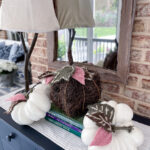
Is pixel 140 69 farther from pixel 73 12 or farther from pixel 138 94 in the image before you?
pixel 73 12

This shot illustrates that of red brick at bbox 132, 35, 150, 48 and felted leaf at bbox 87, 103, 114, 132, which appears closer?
felted leaf at bbox 87, 103, 114, 132

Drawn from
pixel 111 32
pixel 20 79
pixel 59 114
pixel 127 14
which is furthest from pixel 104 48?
pixel 20 79

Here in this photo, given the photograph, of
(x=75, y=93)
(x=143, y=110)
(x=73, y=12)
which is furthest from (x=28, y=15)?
(x=143, y=110)

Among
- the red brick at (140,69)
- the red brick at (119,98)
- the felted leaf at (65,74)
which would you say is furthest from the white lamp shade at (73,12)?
the red brick at (119,98)

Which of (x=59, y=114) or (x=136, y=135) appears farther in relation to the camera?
(x=59, y=114)

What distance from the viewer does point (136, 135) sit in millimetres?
507

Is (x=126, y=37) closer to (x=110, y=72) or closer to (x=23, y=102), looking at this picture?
(x=110, y=72)

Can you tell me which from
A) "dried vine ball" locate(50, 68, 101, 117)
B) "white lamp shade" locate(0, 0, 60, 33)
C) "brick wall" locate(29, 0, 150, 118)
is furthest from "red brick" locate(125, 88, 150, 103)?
"white lamp shade" locate(0, 0, 60, 33)

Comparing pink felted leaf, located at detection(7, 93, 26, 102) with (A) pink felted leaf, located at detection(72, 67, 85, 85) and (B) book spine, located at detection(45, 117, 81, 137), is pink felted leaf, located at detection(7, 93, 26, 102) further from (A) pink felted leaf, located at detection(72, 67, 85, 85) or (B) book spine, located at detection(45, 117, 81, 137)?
(A) pink felted leaf, located at detection(72, 67, 85, 85)

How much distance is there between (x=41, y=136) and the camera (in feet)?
2.14

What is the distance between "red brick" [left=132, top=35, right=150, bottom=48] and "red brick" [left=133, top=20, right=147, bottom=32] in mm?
28

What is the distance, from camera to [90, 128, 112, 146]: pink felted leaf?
0.46 m

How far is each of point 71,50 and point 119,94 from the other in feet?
1.22

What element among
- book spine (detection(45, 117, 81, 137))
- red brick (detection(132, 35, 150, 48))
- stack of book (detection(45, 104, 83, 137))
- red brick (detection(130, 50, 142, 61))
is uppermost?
red brick (detection(132, 35, 150, 48))
